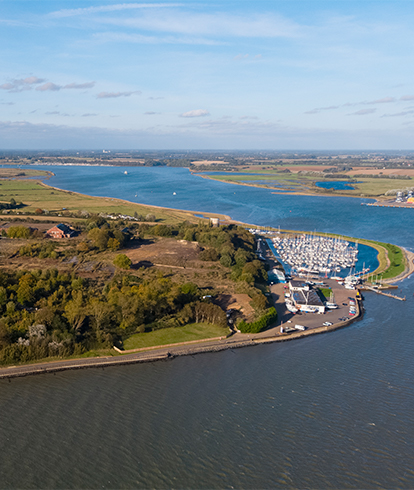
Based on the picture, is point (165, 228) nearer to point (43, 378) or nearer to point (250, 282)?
point (250, 282)

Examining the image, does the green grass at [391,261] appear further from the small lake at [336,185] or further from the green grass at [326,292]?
the small lake at [336,185]

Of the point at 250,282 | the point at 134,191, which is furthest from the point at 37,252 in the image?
the point at 134,191

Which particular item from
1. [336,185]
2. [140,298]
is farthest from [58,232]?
[336,185]

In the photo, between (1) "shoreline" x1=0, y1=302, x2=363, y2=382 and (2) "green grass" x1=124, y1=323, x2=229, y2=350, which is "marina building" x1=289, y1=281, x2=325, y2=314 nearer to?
(1) "shoreline" x1=0, y1=302, x2=363, y2=382

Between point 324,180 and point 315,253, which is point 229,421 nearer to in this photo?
point 315,253

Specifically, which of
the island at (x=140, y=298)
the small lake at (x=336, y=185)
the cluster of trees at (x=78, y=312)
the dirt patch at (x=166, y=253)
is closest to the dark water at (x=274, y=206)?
the island at (x=140, y=298)

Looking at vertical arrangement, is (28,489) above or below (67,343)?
below

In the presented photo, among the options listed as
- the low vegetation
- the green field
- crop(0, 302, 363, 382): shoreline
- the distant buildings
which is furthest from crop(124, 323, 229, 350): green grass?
the green field
